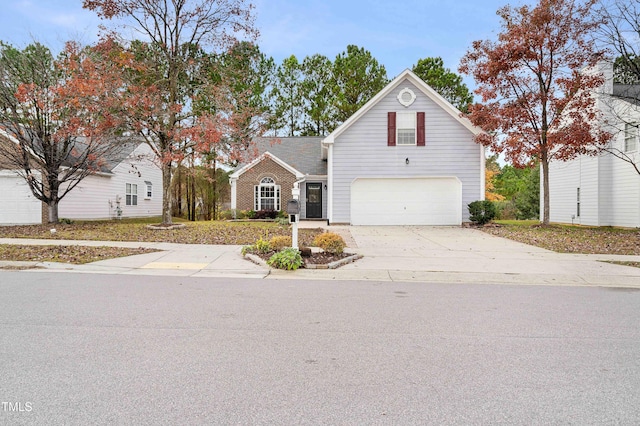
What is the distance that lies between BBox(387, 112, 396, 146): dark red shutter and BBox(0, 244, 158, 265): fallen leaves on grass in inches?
502

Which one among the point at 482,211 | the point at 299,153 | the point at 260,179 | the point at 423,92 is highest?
the point at 423,92

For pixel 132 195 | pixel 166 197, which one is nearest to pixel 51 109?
pixel 166 197

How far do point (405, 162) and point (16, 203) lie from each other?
64.6 ft

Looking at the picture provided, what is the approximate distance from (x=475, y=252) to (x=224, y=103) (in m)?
11.4

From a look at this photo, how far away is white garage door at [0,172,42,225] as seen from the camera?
66.0ft

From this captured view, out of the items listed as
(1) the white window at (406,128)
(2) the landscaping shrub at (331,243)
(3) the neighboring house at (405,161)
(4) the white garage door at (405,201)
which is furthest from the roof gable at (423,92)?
(2) the landscaping shrub at (331,243)

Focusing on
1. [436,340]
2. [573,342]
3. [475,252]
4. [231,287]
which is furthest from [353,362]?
[475,252]

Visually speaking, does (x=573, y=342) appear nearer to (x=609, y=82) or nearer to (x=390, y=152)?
(x=390, y=152)

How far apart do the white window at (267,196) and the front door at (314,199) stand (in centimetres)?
185

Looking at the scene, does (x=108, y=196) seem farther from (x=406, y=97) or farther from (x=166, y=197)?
(x=406, y=97)

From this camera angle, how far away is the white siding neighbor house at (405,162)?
65.1 ft

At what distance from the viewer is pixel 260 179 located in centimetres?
2391

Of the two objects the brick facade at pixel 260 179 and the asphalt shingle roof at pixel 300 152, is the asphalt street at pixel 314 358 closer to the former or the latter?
the brick facade at pixel 260 179

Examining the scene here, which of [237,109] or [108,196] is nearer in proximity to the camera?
[237,109]
